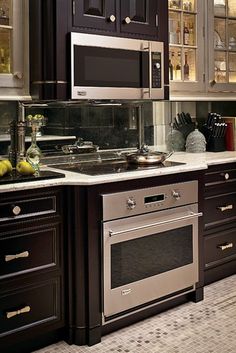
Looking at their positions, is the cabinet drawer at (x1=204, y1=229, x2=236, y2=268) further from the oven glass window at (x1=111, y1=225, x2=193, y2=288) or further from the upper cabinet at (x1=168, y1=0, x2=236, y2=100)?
the upper cabinet at (x1=168, y1=0, x2=236, y2=100)

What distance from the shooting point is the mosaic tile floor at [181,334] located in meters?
2.45

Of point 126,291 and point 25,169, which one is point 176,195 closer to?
point 126,291

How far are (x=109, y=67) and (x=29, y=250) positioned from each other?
3.88 ft

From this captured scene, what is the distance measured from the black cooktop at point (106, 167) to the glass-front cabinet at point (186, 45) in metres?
0.76

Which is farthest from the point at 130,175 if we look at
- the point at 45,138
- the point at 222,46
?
the point at 222,46

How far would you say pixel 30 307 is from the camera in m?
2.34

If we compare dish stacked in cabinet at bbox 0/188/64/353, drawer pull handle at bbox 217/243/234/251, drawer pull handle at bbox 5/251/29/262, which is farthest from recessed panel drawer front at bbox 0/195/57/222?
drawer pull handle at bbox 217/243/234/251

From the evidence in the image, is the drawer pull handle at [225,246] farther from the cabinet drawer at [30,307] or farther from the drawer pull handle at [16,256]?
the drawer pull handle at [16,256]

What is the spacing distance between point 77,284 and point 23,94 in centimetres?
108

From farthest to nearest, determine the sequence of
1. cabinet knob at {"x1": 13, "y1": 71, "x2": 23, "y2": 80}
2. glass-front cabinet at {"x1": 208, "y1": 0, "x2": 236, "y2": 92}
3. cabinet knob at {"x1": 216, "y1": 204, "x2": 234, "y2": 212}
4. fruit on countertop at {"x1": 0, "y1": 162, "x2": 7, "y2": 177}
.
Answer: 1. glass-front cabinet at {"x1": 208, "y1": 0, "x2": 236, "y2": 92}
2. cabinet knob at {"x1": 216, "y1": 204, "x2": 234, "y2": 212}
3. cabinet knob at {"x1": 13, "y1": 71, "x2": 23, "y2": 80}
4. fruit on countertop at {"x1": 0, "y1": 162, "x2": 7, "y2": 177}

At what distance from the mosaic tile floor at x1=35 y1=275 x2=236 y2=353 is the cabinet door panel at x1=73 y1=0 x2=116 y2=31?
173cm

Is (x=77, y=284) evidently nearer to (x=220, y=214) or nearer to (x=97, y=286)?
(x=97, y=286)

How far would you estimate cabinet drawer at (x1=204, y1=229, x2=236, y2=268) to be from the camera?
322 cm

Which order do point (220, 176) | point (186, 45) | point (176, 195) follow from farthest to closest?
point (186, 45) < point (220, 176) < point (176, 195)
